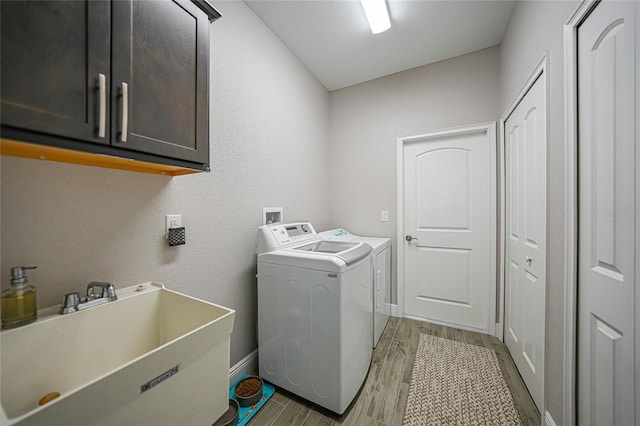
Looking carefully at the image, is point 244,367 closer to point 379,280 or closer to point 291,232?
point 291,232

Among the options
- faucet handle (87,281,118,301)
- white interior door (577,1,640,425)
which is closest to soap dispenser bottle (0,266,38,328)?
faucet handle (87,281,118,301)

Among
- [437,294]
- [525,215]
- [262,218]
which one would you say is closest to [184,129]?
[262,218]

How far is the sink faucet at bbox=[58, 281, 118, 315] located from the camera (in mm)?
854

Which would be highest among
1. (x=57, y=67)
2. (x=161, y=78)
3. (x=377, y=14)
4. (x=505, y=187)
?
(x=377, y=14)

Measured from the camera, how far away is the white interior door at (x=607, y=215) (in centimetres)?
77

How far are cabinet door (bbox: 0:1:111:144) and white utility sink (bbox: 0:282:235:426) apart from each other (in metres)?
0.65

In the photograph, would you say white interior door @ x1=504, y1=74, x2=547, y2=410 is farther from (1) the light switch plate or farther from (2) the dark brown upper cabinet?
(1) the light switch plate

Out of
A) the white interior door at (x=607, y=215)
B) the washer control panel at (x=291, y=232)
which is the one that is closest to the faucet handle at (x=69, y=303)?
the washer control panel at (x=291, y=232)

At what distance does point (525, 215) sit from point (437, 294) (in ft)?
4.07

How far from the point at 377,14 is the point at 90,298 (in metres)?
2.46

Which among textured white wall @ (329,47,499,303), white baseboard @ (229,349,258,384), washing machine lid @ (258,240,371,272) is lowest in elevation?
white baseboard @ (229,349,258,384)

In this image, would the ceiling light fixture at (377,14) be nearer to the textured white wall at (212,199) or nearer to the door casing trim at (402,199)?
the textured white wall at (212,199)

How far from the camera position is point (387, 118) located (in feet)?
8.93

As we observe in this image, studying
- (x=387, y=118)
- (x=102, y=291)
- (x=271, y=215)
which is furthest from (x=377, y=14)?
(x=102, y=291)
